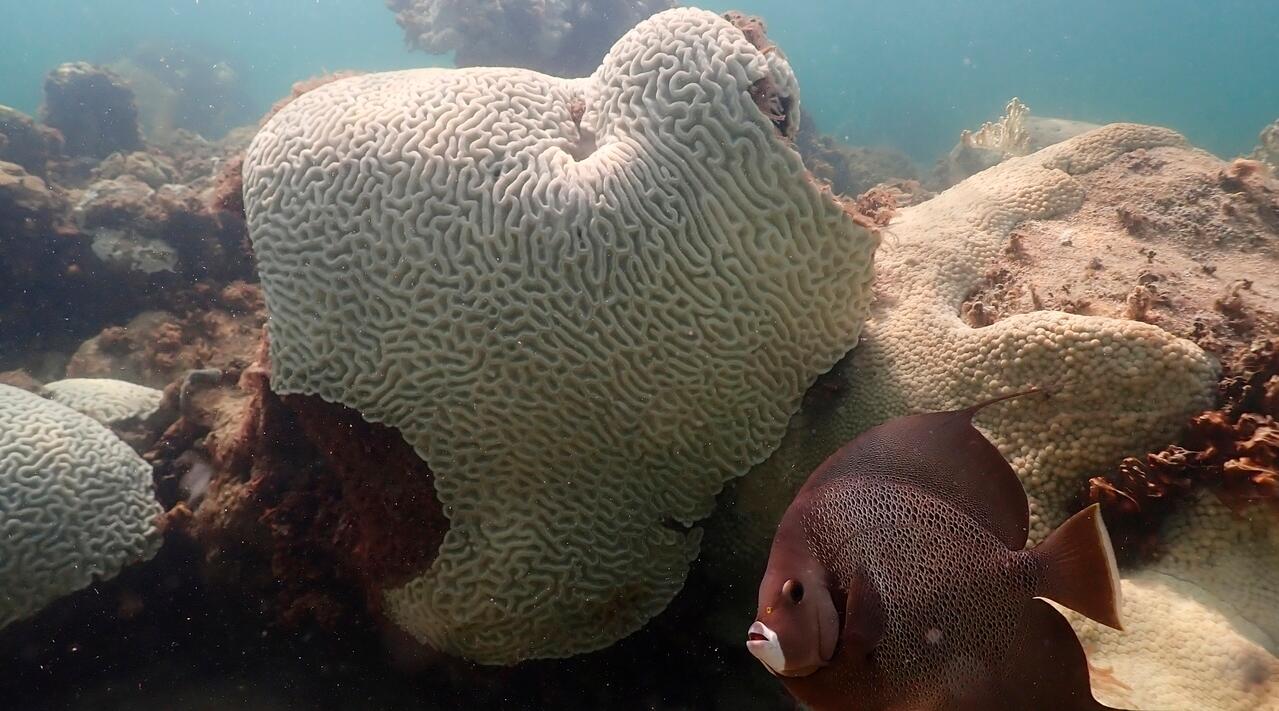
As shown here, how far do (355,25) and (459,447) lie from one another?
10936 cm

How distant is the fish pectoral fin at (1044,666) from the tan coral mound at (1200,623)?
55 centimetres

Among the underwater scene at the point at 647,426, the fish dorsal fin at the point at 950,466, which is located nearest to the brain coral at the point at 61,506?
the underwater scene at the point at 647,426

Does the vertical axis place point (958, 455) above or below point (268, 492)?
above

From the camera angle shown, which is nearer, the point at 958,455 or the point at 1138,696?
the point at 958,455

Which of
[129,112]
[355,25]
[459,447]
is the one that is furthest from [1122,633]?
[355,25]

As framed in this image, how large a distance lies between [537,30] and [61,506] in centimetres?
1081

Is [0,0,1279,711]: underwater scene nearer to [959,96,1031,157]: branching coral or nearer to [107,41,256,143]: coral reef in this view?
[959,96,1031,157]: branching coral

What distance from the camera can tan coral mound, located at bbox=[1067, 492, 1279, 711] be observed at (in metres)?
1.99

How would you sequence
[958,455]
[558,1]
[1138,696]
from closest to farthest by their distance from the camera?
[958,455] < [1138,696] < [558,1]

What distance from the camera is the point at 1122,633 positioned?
85.2 inches

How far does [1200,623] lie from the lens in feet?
6.98

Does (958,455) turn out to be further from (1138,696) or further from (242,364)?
(242,364)

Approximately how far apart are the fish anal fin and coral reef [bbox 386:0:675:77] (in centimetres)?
1186

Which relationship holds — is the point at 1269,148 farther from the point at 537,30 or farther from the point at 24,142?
the point at 24,142
